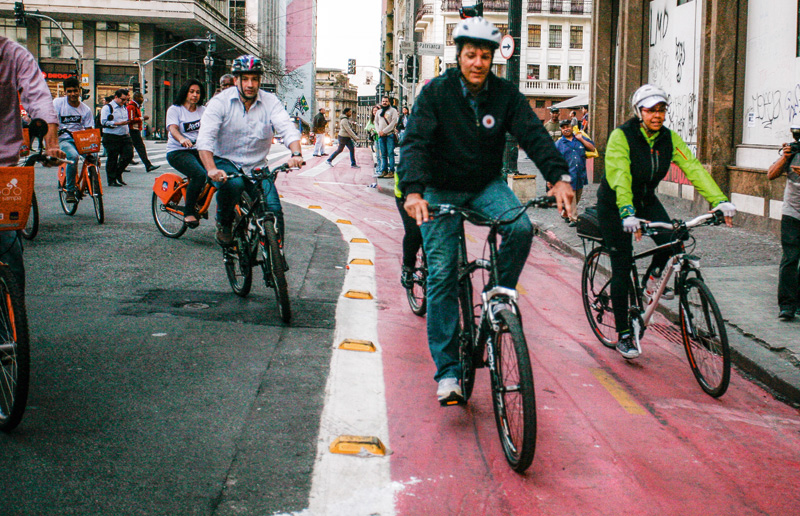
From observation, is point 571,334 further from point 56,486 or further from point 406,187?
point 56,486

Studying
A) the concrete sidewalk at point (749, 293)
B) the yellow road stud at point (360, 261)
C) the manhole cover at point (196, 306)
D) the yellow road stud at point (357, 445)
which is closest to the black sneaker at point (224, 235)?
the manhole cover at point (196, 306)

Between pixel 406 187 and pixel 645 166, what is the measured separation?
6.79 feet

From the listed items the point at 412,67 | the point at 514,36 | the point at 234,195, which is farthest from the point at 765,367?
the point at 412,67

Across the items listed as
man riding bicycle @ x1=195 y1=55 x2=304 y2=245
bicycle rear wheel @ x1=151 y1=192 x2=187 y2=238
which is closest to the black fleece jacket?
man riding bicycle @ x1=195 y1=55 x2=304 y2=245

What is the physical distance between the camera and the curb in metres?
4.92

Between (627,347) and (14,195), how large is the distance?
3752 millimetres

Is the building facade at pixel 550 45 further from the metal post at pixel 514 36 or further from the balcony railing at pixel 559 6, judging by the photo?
the metal post at pixel 514 36

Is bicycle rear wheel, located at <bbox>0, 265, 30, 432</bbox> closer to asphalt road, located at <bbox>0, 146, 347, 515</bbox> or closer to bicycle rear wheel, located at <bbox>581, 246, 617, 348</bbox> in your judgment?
asphalt road, located at <bbox>0, 146, 347, 515</bbox>

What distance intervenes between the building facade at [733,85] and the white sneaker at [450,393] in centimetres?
829

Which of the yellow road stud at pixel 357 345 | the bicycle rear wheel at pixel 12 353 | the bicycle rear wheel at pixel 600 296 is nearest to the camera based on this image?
the bicycle rear wheel at pixel 12 353

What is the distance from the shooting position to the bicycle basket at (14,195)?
3770 mm

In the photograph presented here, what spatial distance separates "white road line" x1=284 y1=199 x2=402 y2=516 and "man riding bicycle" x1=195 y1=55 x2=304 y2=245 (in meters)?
1.14

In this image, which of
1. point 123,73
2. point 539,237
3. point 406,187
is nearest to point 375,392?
point 406,187

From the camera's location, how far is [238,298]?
21.4 ft
